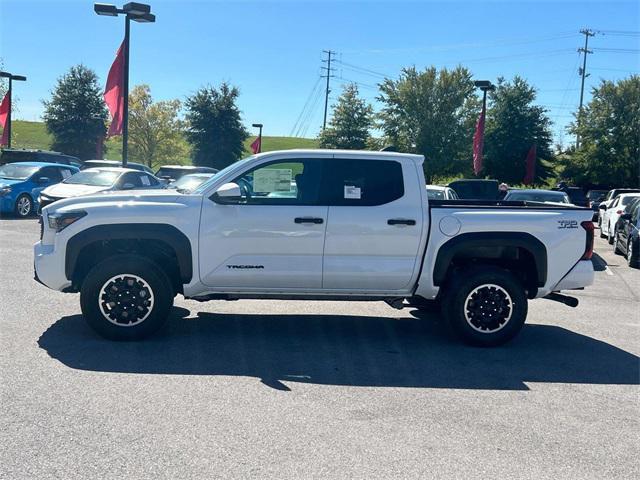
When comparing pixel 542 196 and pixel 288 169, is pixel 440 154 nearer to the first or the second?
pixel 542 196

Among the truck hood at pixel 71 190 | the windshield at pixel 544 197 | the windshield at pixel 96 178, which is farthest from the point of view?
the windshield at pixel 96 178

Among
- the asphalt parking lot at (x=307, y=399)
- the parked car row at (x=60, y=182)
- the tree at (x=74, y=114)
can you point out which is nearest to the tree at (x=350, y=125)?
the tree at (x=74, y=114)

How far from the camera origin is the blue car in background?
18.8 meters

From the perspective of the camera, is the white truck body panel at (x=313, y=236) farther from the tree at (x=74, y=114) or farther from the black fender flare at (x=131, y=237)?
the tree at (x=74, y=114)

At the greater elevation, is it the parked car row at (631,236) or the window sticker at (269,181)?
the window sticker at (269,181)

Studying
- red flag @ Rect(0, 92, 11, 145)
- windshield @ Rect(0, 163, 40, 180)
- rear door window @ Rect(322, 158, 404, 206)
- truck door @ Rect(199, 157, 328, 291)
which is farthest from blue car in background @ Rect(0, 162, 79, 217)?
rear door window @ Rect(322, 158, 404, 206)

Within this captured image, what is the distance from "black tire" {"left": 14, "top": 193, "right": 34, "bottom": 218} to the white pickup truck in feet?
44.0

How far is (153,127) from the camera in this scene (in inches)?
2119

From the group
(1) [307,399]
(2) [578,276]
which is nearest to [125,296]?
(1) [307,399]

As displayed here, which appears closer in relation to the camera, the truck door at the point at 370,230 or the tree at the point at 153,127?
the truck door at the point at 370,230

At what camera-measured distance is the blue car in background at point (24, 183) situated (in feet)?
61.6

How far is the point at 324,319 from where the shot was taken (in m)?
8.13

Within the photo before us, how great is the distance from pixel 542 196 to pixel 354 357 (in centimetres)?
1135

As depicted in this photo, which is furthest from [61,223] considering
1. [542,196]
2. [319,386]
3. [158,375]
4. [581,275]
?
[542,196]
